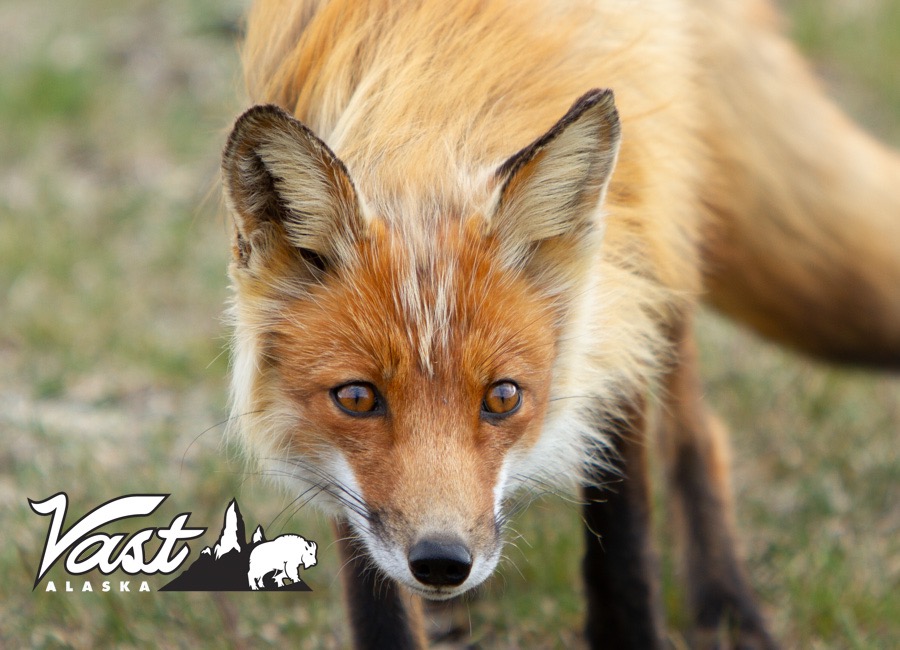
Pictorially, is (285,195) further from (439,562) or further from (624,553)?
(624,553)

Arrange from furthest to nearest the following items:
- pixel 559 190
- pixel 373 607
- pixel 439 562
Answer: pixel 373 607, pixel 559 190, pixel 439 562

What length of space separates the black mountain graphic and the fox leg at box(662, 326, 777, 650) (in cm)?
194

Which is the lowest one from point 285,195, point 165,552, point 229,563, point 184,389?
point 165,552

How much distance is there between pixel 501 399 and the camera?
10.2 feet

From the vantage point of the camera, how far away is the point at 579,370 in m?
3.53

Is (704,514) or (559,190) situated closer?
(559,190)

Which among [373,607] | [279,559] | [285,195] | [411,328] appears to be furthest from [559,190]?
[279,559]

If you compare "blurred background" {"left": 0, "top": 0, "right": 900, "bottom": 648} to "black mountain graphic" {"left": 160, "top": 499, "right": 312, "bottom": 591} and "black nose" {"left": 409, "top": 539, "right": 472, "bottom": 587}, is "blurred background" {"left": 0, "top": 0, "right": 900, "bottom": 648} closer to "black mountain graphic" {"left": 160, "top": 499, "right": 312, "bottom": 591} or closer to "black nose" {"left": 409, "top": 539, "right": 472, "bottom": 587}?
"black mountain graphic" {"left": 160, "top": 499, "right": 312, "bottom": 591}

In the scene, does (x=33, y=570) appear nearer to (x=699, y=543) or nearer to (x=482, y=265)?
(x=482, y=265)

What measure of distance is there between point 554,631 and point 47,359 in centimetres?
340

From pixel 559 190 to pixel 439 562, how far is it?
121cm

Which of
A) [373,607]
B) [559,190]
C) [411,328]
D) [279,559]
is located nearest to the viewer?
[411,328]

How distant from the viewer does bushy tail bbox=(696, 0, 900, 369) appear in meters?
4.79

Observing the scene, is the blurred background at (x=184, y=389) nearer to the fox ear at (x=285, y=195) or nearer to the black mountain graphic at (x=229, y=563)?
the black mountain graphic at (x=229, y=563)
